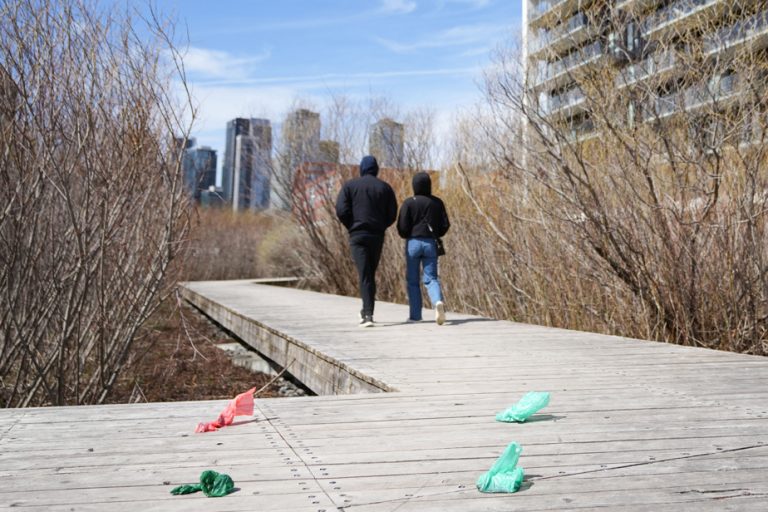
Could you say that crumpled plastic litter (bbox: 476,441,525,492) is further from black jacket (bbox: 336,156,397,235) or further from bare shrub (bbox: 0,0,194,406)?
black jacket (bbox: 336,156,397,235)

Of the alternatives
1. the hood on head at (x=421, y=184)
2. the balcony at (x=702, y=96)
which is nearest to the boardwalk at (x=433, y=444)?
the balcony at (x=702, y=96)

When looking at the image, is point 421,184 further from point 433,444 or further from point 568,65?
point 433,444

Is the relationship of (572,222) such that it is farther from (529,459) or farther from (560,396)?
(529,459)

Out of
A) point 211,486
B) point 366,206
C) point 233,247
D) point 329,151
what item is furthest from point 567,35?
point 233,247

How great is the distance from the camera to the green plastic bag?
320cm

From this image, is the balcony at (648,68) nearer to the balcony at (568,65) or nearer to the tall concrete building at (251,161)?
the balcony at (568,65)

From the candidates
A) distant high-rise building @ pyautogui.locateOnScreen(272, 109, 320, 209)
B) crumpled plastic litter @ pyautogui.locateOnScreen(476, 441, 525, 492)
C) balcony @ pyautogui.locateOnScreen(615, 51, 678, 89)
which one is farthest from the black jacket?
distant high-rise building @ pyautogui.locateOnScreen(272, 109, 320, 209)

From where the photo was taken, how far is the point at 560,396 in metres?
3.90

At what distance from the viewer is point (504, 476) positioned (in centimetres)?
232

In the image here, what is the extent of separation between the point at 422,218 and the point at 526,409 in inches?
177

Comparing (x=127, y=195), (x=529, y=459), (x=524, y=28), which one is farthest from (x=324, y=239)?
(x=529, y=459)

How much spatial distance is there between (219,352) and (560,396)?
7608mm

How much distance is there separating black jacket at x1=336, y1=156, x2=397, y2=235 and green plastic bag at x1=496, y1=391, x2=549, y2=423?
4313 millimetres

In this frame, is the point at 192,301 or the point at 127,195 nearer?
the point at 127,195
